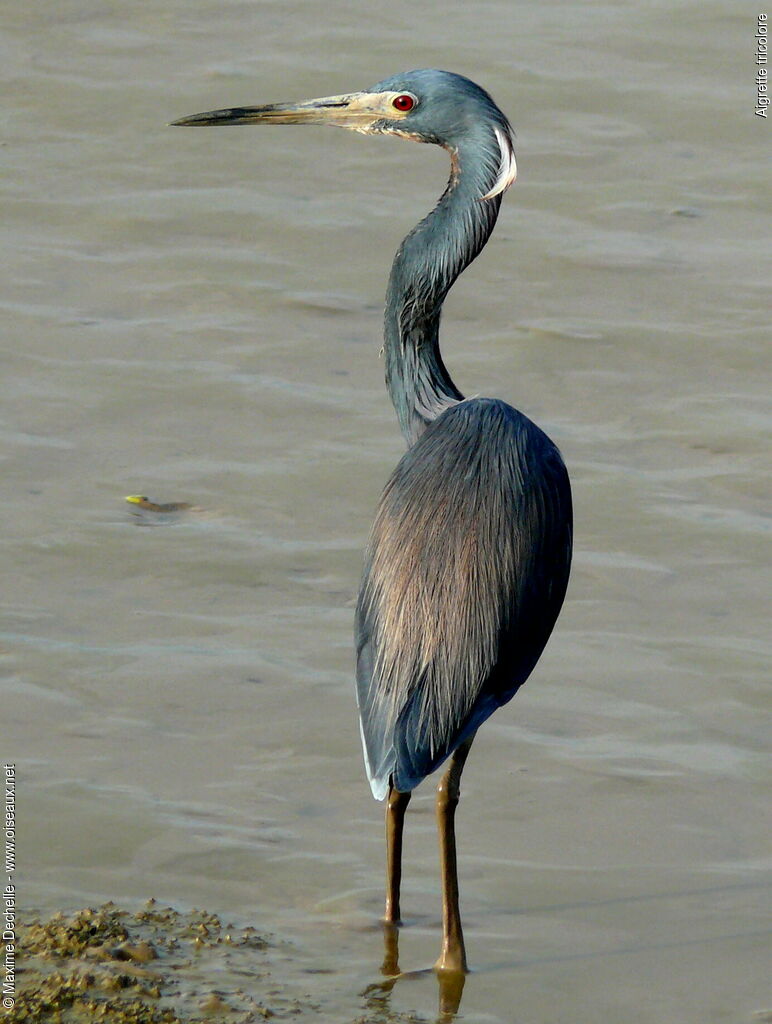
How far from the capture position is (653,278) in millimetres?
9367

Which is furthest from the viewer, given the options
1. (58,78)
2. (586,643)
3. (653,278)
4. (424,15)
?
(424,15)

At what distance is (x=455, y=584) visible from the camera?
4.93 metres

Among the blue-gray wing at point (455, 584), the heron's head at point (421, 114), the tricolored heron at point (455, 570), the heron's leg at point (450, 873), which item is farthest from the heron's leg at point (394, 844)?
the heron's head at point (421, 114)

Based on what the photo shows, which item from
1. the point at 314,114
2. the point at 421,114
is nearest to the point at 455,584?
the point at 421,114

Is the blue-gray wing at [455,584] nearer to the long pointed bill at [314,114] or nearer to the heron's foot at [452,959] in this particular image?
the heron's foot at [452,959]

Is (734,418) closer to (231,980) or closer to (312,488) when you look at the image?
(312,488)

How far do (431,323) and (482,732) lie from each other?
1.39 meters

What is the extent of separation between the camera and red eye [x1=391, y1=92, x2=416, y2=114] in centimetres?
552

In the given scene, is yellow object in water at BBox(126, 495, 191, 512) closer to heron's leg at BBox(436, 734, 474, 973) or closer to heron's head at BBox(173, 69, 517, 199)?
heron's head at BBox(173, 69, 517, 199)

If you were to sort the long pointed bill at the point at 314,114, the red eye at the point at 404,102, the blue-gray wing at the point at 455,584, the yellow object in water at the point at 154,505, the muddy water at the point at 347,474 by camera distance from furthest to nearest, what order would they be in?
the yellow object in water at the point at 154,505 < the long pointed bill at the point at 314,114 < the red eye at the point at 404,102 < the muddy water at the point at 347,474 < the blue-gray wing at the point at 455,584

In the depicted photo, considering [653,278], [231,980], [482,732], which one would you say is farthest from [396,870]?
[653,278]

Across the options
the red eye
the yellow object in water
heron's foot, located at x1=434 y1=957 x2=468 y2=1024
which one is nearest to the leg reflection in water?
heron's foot, located at x1=434 y1=957 x2=468 y2=1024

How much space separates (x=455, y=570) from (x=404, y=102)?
146cm

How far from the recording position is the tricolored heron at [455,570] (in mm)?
4852
